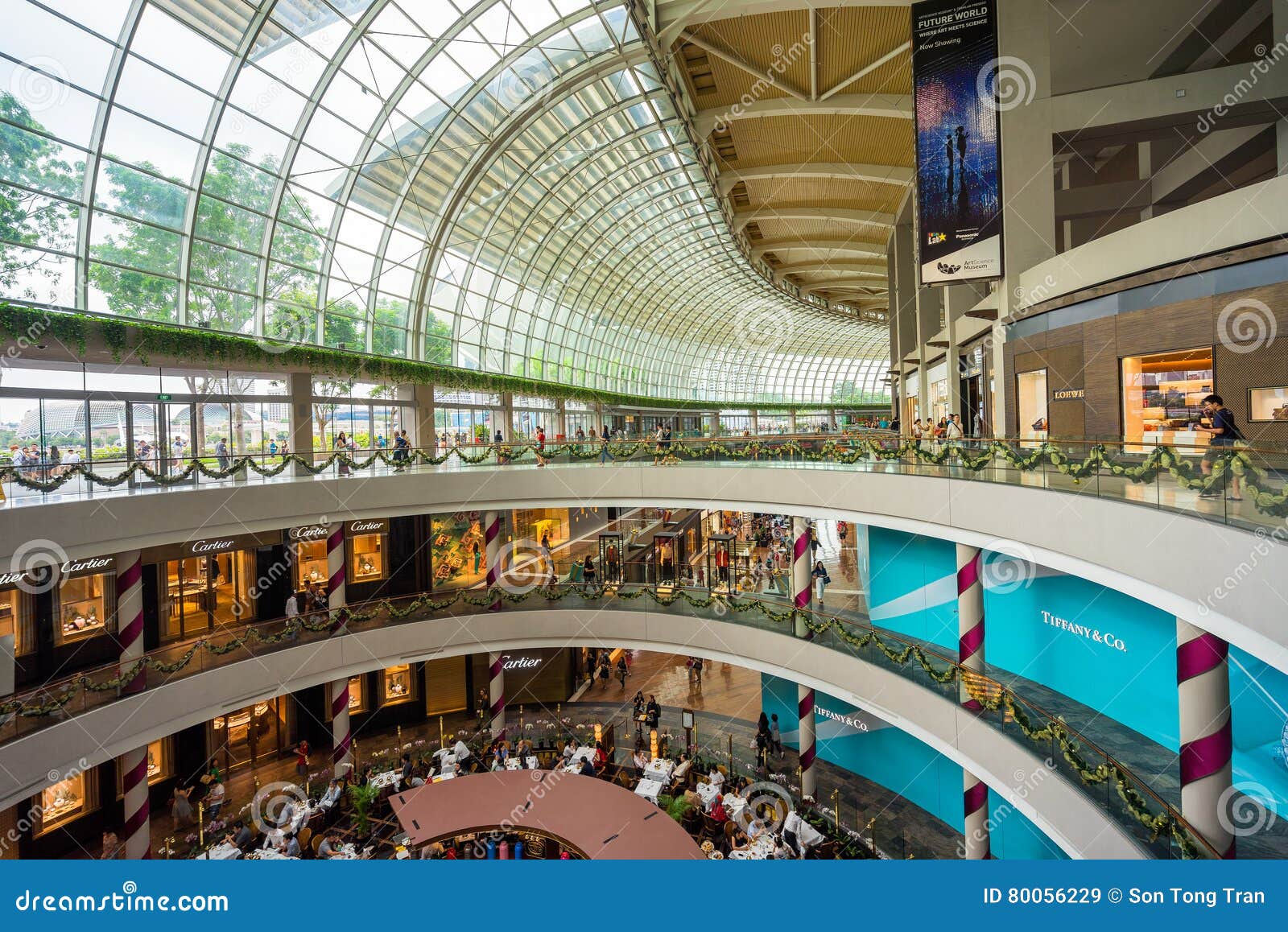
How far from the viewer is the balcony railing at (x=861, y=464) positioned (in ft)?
21.7

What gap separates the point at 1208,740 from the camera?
25.0 ft

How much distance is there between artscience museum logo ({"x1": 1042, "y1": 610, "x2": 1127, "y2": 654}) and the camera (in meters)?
11.3

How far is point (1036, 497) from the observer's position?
10.1 m

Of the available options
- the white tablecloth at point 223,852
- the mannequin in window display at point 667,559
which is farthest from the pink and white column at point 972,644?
the white tablecloth at point 223,852

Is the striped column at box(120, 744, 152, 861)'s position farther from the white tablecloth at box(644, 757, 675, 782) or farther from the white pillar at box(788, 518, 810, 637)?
the white pillar at box(788, 518, 810, 637)

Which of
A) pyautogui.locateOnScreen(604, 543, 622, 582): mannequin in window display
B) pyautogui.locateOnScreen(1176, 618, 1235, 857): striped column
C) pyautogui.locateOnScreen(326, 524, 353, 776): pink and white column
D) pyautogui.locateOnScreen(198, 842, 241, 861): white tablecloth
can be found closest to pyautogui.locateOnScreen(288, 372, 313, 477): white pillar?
pyautogui.locateOnScreen(326, 524, 353, 776): pink and white column

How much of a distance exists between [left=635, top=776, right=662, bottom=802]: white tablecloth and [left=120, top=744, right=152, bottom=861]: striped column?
11656 millimetres

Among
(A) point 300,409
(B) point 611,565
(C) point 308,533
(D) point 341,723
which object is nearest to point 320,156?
(A) point 300,409

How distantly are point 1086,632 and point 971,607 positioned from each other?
6.36ft

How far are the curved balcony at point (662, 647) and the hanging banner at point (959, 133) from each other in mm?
9645

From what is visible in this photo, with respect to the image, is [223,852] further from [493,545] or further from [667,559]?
[667,559]

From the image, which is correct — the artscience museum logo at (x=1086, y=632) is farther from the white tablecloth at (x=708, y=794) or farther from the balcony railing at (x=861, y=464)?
the white tablecloth at (x=708, y=794)
